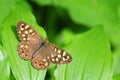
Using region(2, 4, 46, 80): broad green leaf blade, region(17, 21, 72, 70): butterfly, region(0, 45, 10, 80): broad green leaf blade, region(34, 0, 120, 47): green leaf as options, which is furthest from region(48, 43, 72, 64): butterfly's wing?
region(34, 0, 120, 47): green leaf

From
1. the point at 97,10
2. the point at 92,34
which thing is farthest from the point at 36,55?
the point at 97,10

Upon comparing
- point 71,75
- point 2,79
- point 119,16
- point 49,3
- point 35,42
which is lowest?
point 2,79

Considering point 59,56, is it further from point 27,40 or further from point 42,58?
point 27,40

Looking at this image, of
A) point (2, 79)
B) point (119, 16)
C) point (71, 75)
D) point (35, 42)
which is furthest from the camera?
point (119, 16)

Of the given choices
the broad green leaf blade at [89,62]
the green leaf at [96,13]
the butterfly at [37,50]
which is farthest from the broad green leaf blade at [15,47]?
the green leaf at [96,13]

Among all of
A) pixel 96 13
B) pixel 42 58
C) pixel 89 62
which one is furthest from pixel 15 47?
pixel 96 13

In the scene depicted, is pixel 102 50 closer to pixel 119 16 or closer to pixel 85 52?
pixel 85 52

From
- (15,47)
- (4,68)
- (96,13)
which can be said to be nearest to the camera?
(4,68)

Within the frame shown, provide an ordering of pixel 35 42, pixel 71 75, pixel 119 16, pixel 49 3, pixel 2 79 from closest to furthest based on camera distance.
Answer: pixel 2 79
pixel 71 75
pixel 35 42
pixel 49 3
pixel 119 16
